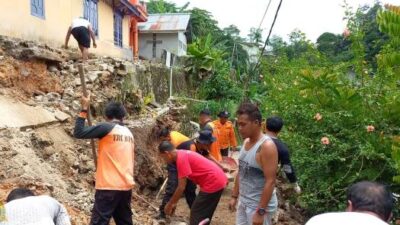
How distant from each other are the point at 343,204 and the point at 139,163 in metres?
3.88

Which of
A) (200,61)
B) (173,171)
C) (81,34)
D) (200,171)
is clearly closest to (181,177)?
(200,171)

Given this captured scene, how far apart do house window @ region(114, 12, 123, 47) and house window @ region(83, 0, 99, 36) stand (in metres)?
2.27

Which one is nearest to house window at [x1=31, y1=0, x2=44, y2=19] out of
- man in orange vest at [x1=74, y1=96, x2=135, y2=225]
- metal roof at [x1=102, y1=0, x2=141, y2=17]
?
metal roof at [x1=102, y1=0, x2=141, y2=17]

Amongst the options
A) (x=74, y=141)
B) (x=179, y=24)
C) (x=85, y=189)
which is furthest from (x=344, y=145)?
(x=179, y=24)

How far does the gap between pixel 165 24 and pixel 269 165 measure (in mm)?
25384

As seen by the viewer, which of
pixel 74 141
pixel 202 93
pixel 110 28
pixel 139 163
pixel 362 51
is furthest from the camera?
pixel 202 93

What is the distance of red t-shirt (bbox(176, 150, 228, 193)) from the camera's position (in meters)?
4.50

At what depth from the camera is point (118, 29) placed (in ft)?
58.9

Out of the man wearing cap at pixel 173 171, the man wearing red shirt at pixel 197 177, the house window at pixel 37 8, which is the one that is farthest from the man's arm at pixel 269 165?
the house window at pixel 37 8

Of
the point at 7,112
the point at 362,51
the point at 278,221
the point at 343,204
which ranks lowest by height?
the point at 278,221

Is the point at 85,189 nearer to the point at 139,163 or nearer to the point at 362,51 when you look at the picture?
the point at 139,163

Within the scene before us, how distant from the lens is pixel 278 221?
6.62 meters

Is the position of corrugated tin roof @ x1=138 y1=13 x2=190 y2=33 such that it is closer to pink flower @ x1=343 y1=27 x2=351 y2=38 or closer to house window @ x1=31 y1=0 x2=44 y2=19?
house window @ x1=31 y1=0 x2=44 y2=19

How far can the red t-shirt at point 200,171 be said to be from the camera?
4.50 m
